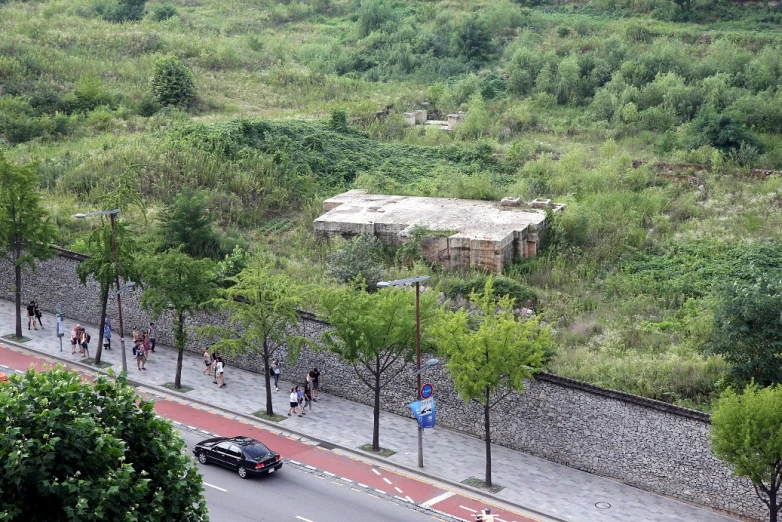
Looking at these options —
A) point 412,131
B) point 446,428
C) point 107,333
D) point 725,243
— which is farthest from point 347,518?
point 412,131

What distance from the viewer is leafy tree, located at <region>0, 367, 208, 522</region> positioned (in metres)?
16.7

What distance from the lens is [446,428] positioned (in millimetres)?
34812

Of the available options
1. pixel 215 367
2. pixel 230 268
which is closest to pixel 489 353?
pixel 215 367

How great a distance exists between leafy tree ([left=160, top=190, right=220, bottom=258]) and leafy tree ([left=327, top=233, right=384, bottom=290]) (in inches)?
209

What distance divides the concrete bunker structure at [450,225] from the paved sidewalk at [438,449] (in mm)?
8975

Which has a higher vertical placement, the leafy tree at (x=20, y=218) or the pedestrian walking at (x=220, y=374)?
the leafy tree at (x=20, y=218)

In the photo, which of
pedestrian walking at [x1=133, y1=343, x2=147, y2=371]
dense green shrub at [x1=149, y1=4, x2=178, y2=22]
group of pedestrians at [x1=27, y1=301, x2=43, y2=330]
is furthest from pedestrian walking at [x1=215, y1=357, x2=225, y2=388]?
dense green shrub at [x1=149, y1=4, x2=178, y2=22]

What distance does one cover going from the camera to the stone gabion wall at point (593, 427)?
96.4 ft

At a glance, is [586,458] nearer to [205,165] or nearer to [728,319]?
[728,319]

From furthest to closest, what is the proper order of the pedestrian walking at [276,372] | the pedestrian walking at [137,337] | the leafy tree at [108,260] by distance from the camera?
the pedestrian walking at [137,337], the leafy tree at [108,260], the pedestrian walking at [276,372]

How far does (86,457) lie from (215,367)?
2044 centimetres

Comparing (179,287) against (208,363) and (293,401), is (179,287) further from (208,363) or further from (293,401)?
(293,401)

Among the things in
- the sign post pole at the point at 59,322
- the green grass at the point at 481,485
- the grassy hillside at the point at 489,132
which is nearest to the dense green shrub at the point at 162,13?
the grassy hillside at the point at 489,132

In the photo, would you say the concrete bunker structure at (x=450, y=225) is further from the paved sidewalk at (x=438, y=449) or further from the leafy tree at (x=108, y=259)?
the leafy tree at (x=108, y=259)
